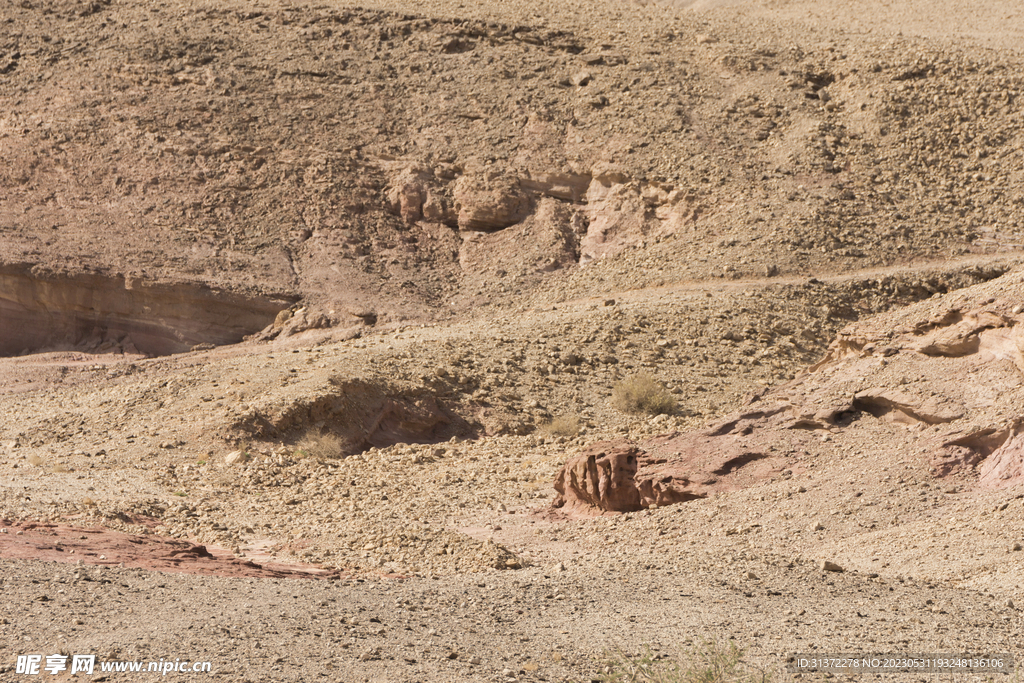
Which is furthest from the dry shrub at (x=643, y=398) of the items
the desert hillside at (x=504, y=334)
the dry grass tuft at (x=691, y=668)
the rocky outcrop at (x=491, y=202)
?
the dry grass tuft at (x=691, y=668)

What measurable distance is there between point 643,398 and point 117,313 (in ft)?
39.4

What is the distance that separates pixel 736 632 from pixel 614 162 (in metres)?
20.0

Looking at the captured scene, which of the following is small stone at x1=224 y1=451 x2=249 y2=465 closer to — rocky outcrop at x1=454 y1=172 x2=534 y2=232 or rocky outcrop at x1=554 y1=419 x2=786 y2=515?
rocky outcrop at x1=554 y1=419 x2=786 y2=515

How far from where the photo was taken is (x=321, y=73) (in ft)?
92.5

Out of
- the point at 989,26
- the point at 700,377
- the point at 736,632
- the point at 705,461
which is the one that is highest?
the point at 989,26

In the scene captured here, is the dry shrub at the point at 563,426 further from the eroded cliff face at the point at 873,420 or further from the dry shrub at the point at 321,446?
the eroded cliff face at the point at 873,420

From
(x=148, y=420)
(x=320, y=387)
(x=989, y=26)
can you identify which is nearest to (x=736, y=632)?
(x=320, y=387)

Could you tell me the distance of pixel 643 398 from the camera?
1694 cm

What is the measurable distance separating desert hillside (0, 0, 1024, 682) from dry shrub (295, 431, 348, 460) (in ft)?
0.35

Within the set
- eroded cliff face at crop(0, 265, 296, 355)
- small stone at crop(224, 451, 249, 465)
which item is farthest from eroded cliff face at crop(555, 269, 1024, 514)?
eroded cliff face at crop(0, 265, 296, 355)

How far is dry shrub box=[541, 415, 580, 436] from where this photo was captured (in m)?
16.1

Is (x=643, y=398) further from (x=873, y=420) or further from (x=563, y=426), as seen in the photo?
(x=873, y=420)

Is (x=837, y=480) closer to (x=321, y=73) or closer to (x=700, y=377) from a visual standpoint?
(x=700, y=377)

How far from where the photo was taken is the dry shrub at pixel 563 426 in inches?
634
